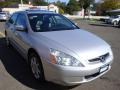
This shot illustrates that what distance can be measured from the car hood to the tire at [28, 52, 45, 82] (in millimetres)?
517

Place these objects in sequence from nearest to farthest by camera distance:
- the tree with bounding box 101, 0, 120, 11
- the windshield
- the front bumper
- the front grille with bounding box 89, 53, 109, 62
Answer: the front bumper, the front grille with bounding box 89, 53, 109, 62, the windshield, the tree with bounding box 101, 0, 120, 11

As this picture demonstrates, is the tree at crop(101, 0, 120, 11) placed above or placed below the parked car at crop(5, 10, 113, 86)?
below

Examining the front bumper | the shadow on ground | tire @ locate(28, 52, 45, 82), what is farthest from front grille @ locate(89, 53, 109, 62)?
tire @ locate(28, 52, 45, 82)

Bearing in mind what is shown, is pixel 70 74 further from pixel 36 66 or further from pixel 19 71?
pixel 19 71

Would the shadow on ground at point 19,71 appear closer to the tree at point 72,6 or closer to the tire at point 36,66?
the tire at point 36,66

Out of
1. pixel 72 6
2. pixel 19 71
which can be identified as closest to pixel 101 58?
pixel 19 71

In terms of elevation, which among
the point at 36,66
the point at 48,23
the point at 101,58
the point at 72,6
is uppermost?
the point at 48,23

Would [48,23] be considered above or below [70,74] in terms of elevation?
above

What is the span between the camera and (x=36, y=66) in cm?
539

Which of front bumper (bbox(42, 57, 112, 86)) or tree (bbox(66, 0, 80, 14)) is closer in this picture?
front bumper (bbox(42, 57, 112, 86))

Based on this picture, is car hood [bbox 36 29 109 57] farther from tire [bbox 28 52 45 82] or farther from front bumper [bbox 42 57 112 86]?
tire [bbox 28 52 45 82]

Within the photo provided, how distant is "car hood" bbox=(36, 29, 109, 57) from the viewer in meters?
4.80

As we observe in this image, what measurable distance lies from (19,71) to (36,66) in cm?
106

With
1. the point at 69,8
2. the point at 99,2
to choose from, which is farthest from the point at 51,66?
the point at 69,8
